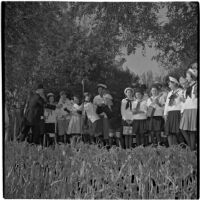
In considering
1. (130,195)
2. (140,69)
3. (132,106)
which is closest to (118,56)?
(140,69)

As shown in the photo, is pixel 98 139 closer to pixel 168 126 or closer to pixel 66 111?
pixel 66 111

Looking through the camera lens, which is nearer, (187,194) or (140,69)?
(187,194)

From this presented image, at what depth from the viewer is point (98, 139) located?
16.2ft

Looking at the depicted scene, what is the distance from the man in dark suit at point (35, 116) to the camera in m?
4.94

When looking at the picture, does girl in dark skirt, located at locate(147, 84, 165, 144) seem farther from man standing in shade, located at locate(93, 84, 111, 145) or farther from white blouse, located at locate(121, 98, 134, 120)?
man standing in shade, located at locate(93, 84, 111, 145)

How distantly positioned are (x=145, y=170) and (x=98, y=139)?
73 cm

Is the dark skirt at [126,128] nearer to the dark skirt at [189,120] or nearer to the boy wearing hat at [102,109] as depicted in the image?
the boy wearing hat at [102,109]

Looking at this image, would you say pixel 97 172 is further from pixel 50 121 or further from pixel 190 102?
pixel 190 102

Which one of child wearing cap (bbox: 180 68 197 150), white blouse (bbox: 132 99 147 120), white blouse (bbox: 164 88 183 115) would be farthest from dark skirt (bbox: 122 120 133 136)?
child wearing cap (bbox: 180 68 197 150)

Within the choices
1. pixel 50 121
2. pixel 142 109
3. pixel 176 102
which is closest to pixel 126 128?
pixel 142 109

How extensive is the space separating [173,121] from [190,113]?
0.24 m

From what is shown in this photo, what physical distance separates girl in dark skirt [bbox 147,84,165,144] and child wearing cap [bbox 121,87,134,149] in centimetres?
24

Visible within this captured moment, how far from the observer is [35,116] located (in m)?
4.99

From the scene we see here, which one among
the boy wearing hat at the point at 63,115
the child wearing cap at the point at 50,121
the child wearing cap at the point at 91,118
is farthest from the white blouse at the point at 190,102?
the child wearing cap at the point at 50,121
